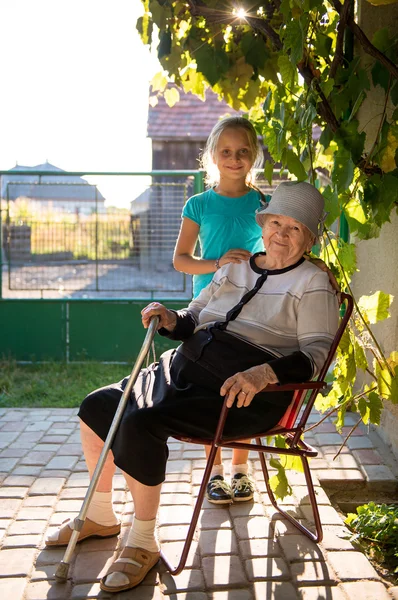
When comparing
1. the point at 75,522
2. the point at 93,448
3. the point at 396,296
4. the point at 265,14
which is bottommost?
the point at 75,522

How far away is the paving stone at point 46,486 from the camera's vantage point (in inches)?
148

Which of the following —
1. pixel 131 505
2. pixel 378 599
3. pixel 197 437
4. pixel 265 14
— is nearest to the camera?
pixel 378 599

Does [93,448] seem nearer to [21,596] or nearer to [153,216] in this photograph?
[21,596]

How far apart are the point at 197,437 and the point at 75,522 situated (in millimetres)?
551

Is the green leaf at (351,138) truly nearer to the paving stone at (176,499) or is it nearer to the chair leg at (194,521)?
the chair leg at (194,521)

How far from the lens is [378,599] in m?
2.68

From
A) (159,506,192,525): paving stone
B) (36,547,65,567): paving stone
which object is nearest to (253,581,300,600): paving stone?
(159,506,192,525): paving stone

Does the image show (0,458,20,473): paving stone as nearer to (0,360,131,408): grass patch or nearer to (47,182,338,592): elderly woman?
(47,182,338,592): elderly woman

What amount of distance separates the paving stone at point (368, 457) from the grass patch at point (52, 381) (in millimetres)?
2295

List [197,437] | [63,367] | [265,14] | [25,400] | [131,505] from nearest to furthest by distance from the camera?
[197,437], [131,505], [265,14], [25,400], [63,367]

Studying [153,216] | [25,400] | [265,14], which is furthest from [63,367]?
[265,14]

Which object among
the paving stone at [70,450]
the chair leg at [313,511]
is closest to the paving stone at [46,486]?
the paving stone at [70,450]

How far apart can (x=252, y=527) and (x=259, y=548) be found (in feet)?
0.69

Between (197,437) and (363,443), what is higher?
(197,437)
